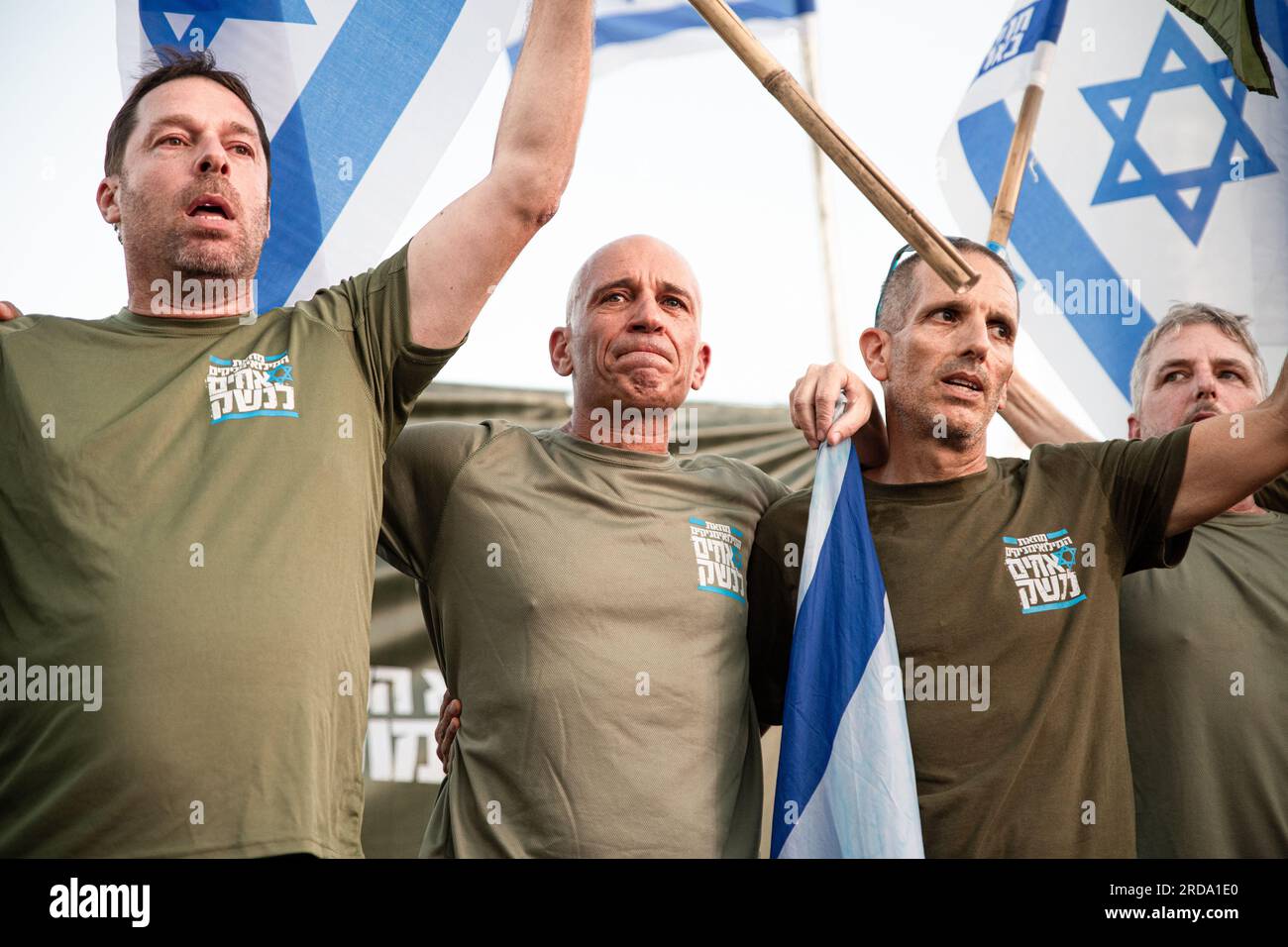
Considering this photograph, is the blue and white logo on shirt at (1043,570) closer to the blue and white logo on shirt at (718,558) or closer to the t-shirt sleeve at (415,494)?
the blue and white logo on shirt at (718,558)

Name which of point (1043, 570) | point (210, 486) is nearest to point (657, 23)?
point (1043, 570)

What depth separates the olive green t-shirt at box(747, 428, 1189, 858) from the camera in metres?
3.38

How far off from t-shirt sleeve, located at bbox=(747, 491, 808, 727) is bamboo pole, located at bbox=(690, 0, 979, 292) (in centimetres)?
82

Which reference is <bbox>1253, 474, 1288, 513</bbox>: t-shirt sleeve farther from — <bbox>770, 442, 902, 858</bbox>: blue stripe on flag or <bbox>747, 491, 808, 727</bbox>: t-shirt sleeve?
<bbox>747, 491, 808, 727</bbox>: t-shirt sleeve

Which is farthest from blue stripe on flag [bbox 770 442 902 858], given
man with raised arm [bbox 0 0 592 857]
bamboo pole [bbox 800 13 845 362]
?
bamboo pole [bbox 800 13 845 362]

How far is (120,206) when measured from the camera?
347 centimetres

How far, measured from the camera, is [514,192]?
3.29 m

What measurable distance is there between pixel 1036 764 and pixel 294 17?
3.28 m

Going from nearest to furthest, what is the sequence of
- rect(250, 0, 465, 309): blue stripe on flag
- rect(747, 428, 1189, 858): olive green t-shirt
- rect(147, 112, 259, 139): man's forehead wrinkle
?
rect(747, 428, 1189, 858): olive green t-shirt, rect(147, 112, 259, 139): man's forehead wrinkle, rect(250, 0, 465, 309): blue stripe on flag

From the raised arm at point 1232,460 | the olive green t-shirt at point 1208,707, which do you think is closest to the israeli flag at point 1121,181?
the olive green t-shirt at point 1208,707

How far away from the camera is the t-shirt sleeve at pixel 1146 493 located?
Result: 12.0 ft

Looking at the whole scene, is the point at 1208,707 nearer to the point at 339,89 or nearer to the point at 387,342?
the point at 387,342
